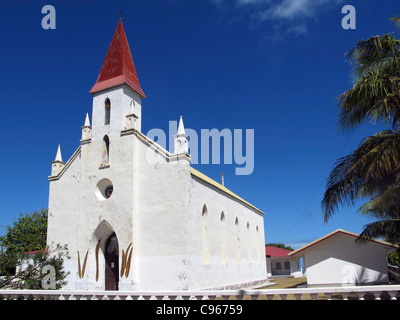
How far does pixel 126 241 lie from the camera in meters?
18.8

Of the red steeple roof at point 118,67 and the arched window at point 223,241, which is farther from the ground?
the red steeple roof at point 118,67

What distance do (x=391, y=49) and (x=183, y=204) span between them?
11.4 meters

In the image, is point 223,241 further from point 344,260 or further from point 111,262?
point 111,262

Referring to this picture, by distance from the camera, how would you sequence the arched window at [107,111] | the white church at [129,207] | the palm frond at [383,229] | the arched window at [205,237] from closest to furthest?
the palm frond at [383,229]
the white church at [129,207]
the arched window at [205,237]
the arched window at [107,111]

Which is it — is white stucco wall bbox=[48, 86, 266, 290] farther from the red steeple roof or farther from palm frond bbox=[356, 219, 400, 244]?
palm frond bbox=[356, 219, 400, 244]

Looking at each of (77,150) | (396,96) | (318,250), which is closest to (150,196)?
(77,150)

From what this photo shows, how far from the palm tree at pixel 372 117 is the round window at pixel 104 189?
41.9 feet

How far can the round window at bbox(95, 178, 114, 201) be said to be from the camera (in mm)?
20781

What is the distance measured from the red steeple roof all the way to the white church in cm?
8

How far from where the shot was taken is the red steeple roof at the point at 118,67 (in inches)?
874

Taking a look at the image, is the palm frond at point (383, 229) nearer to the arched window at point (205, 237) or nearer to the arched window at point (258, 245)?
the arched window at point (205, 237)

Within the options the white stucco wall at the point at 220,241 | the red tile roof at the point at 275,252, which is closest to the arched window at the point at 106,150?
the white stucco wall at the point at 220,241

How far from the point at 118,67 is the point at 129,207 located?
935cm
